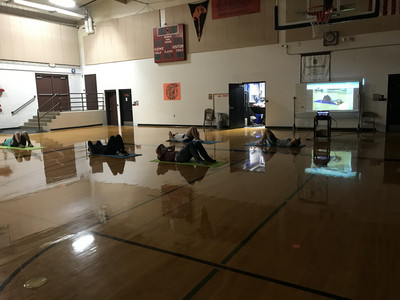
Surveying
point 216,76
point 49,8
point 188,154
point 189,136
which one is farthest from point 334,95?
point 49,8

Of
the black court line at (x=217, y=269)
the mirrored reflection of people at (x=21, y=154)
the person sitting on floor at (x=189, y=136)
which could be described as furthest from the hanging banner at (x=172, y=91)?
the black court line at (x=217, y=269)

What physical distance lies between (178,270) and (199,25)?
13023 millimetres

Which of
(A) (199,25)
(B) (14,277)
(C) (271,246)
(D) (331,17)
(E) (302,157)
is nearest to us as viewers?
(B) (14,277)

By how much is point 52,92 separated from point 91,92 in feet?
6.56

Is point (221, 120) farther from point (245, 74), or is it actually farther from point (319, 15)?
point (319, 15)

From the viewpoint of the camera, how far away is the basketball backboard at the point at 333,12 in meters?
8.46

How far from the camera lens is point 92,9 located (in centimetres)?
1655

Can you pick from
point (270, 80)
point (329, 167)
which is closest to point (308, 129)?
point (270, 80)

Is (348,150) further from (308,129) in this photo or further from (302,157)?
(308,129)

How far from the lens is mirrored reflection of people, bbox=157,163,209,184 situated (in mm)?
5106

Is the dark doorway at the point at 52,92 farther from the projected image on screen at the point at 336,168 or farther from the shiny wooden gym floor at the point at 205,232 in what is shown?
the projected image on screen at the point at 336,168

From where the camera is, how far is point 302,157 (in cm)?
661

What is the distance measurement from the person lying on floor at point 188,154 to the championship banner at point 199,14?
890cm

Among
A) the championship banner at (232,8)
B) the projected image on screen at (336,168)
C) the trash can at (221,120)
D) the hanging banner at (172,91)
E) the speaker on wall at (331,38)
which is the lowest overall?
the projected image on screen at (336,168)
